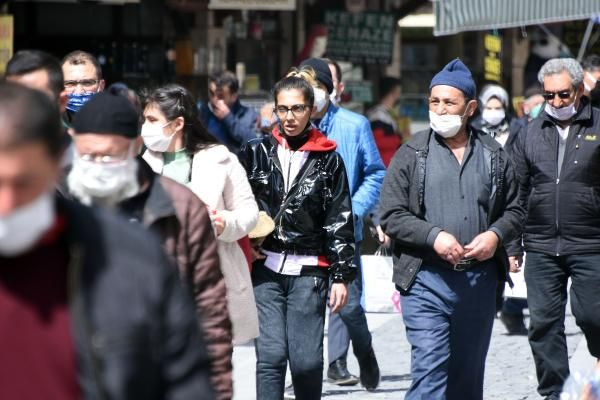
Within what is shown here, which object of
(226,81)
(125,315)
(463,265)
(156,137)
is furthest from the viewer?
(226,81)

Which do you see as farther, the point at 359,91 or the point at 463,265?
the point at 359,91

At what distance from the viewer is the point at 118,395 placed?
2.71m

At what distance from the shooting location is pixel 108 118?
391 cm

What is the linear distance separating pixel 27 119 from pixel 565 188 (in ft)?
18.4

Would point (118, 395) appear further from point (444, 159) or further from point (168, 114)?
point (444, 159)

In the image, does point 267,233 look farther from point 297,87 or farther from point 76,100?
point 76,100

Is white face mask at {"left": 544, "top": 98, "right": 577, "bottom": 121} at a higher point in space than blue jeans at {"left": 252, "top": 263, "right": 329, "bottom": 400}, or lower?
higher

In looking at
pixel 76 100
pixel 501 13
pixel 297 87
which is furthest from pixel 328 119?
pixel 501 13

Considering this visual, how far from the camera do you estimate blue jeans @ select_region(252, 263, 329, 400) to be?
21.8 ft

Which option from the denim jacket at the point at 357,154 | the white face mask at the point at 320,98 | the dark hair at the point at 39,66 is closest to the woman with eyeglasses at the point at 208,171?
the dark hair at the point at 39,66

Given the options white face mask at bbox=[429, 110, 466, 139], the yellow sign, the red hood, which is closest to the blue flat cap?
white face mask at bbox=[429, 110, 466, 139]

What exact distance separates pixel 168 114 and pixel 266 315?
4.67 feet

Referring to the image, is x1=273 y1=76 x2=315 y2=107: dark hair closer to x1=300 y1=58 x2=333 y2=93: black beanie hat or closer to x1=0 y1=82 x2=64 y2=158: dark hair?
x1=300 y1=58 x2=333 y2=93: black beanie hat

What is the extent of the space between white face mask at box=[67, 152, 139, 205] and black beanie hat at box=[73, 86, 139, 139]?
0.10m
